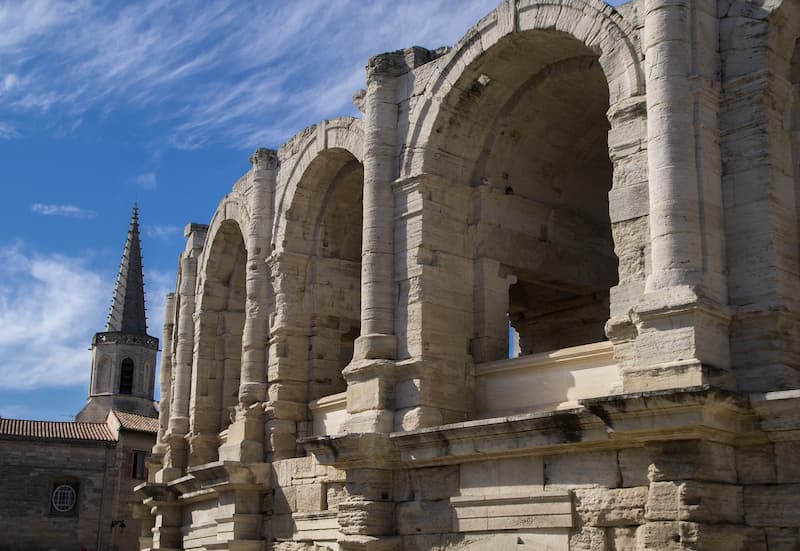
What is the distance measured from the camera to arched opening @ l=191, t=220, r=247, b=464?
1705 centimetres

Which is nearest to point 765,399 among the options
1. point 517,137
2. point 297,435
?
point 517,137

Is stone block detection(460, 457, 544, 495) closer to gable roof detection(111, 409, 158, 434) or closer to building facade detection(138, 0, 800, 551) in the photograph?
building facade detection(138, 0, 800, 551)

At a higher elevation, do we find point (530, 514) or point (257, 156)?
point (257, 156)

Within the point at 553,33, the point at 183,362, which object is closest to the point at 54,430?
the point at 183,362

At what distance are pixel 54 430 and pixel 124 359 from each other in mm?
17229

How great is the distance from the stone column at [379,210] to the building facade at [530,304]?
0.08 feet

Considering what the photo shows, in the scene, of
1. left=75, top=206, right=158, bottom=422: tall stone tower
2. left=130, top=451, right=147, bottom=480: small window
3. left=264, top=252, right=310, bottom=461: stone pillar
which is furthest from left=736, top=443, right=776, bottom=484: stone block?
left=75, top=206, right=158, bottom=422: tall stone tower

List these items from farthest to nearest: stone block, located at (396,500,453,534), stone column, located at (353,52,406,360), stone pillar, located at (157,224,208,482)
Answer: stone pillar, located at (157,224,208,482) → stone column, located at (353,52,406,360) → stone block, located at (396,500,453,534)

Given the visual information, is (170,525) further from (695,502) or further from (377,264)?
(695,502)

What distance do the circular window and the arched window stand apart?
55.2 feet

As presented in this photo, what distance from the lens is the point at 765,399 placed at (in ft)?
27.8

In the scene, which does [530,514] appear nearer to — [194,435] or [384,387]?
[384,387]

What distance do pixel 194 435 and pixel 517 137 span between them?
742 centimetres

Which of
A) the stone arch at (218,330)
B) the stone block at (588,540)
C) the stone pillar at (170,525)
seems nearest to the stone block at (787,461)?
the stone block at (588,540)
